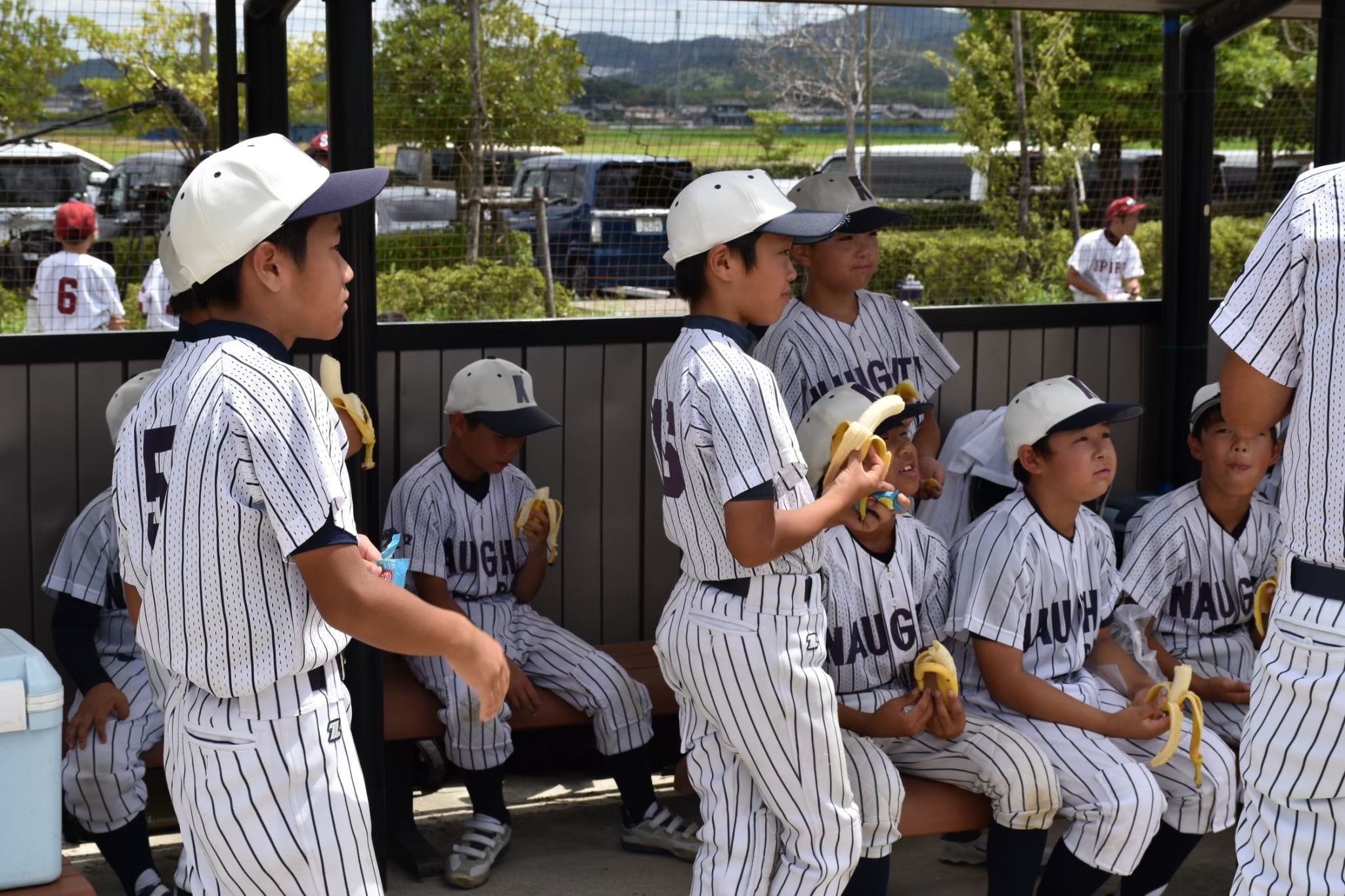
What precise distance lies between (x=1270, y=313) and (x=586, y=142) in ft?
24.2

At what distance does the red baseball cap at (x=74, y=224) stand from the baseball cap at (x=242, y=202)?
16.2 ft

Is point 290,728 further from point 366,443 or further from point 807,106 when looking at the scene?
point 807,106

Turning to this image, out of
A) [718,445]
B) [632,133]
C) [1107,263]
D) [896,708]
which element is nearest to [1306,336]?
[718,445]

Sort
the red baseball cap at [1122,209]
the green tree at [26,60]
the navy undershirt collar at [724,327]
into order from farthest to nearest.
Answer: the green tree at [26,60], the red baseball cap at [1122,209], the navy undershirt collar at [724,327]

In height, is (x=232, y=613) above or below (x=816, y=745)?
above

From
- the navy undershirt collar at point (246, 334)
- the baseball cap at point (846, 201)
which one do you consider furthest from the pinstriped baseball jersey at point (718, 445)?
the baseball cap at point (846, 201)

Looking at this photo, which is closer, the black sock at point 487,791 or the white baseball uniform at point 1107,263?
the black sock at point 487,791

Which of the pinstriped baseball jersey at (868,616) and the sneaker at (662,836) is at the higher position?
the pinstriped baseball jersey at (868,616)

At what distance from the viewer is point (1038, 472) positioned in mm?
3279

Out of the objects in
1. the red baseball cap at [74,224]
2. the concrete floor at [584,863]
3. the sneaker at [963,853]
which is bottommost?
the concrete floor at [584,863]

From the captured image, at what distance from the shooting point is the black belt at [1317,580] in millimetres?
2113

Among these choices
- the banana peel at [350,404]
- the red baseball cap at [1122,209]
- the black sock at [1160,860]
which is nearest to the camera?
the banana peel at [350,404]

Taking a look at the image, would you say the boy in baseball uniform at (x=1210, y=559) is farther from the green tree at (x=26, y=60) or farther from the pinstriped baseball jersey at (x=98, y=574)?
the green tree at (x=26, y=60)

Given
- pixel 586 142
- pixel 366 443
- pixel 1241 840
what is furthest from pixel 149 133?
pixel 1241 840
